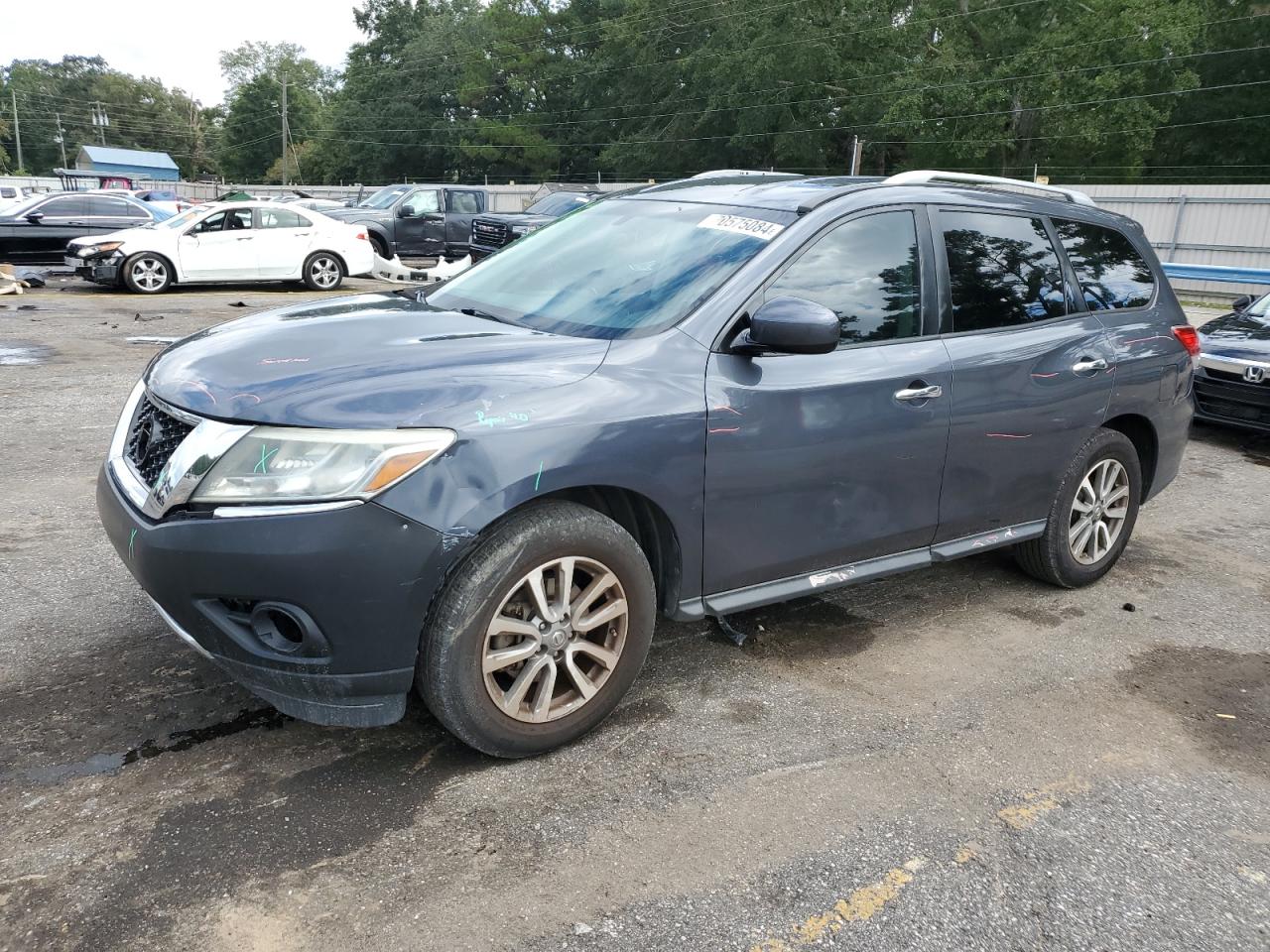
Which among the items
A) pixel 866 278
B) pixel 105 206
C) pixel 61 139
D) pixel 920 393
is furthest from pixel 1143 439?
pixel 61 139

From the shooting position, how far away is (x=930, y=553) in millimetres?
3992

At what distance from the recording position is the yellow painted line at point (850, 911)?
93.4 inches

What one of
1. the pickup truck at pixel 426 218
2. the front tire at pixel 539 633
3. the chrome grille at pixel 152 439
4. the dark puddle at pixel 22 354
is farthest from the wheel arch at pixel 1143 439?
the pickup truck at pixel 426 218

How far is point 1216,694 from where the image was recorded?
384 centimetres

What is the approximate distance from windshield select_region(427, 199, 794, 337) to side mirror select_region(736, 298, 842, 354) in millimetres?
257

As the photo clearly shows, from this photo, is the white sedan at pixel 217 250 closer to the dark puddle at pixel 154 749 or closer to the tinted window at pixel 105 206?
the tinted window at pixel 105 206

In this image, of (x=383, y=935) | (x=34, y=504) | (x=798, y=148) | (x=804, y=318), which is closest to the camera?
(x=383, y=935)

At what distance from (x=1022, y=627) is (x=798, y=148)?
49.0 m

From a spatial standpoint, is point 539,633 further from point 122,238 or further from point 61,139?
point 61,139

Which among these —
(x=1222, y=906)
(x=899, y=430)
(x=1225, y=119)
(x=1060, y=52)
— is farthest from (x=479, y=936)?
(x=1225, y=119)

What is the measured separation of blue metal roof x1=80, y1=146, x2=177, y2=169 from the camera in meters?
80.7

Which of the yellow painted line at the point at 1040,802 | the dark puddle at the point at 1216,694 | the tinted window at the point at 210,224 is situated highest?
the tinted window at the point at 210,224

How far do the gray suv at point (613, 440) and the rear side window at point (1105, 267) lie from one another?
1.1 inches

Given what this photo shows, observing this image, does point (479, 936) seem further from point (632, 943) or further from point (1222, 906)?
point (1222, 906)
